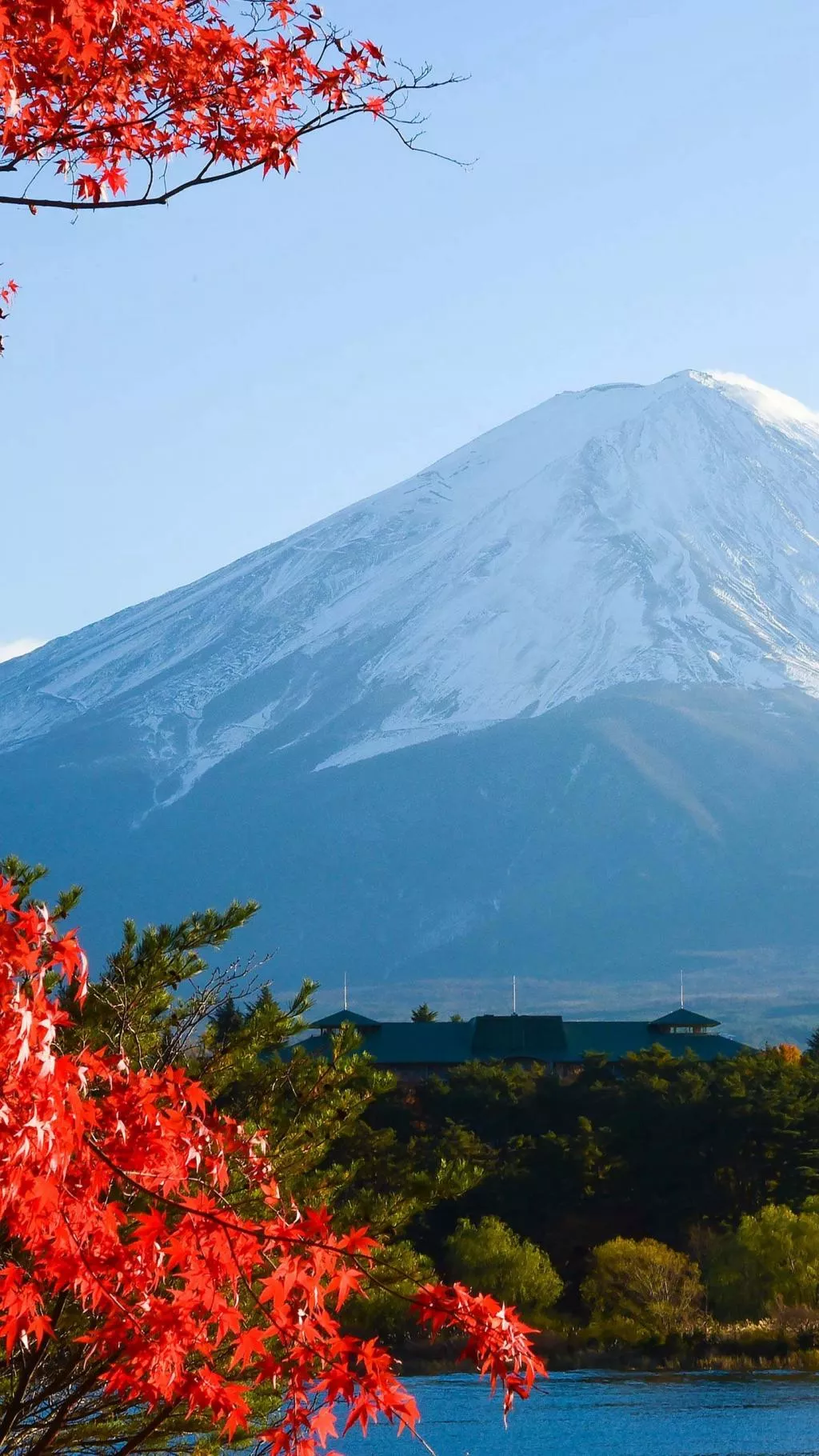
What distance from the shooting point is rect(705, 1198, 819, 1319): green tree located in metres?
42.9

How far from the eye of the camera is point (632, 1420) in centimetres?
3659

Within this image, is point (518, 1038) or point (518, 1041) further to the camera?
point (518, 1038)

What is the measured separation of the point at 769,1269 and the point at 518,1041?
152 feet

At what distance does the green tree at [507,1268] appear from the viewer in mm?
44656

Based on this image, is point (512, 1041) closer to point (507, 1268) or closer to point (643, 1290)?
point (507, 1268)

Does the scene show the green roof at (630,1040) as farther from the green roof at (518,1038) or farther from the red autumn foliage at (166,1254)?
the red autumn foliage at (166,1254)

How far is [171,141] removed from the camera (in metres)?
7.51

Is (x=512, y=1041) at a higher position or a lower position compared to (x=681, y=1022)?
higher

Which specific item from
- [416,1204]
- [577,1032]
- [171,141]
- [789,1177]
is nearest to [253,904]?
[416,1204]

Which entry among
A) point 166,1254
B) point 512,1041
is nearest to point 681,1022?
point 512,1041

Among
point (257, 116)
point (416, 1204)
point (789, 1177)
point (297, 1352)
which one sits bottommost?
point (789, 1177)

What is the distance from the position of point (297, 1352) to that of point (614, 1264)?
40.8 m

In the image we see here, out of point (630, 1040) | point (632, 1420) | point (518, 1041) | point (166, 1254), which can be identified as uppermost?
point (166, 1254)

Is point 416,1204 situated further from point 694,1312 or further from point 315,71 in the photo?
point 694,1312
